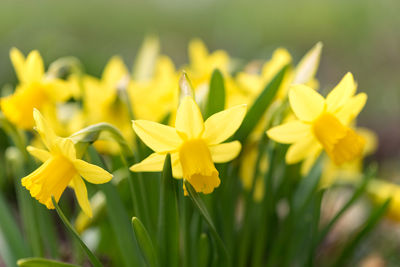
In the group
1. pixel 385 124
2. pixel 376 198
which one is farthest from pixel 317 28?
pixel 376 198

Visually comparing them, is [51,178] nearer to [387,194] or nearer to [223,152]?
[223,152]

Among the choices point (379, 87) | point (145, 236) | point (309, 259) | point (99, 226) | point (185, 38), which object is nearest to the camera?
point (145, 236)

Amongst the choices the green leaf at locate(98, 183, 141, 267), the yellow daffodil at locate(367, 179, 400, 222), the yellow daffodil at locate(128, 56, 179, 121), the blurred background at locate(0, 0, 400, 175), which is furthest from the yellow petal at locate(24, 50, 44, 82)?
the blurred background at locate(0, 0, 400, 175)

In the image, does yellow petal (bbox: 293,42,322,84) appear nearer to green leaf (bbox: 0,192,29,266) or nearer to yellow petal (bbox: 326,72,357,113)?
yellow petal (bbox: 326,72,357,113)

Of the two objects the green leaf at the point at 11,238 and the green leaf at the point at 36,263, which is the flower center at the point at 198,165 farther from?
the green leaf at the point at 11,238

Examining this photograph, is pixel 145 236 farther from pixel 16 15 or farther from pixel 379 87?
pixel 16 15

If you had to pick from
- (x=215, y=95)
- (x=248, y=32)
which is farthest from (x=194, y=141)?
(x=248, y=32)

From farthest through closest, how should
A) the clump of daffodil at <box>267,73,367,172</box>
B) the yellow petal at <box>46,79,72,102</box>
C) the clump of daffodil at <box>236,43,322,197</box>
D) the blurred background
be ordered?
the blurred background → the yellow petal at <box>46,79,72,102</box> → the clump of daffodil at <box>236,43,322,197</box> → the clump of daffodil at <box>267,73,367,172</box>
